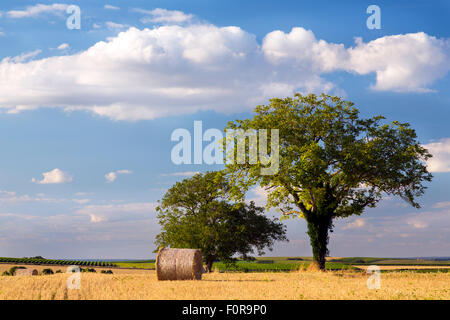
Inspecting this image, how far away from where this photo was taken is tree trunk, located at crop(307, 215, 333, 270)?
35.9 metres

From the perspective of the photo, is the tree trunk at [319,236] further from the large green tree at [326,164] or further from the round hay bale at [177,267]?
the round hay bale at [177,267]

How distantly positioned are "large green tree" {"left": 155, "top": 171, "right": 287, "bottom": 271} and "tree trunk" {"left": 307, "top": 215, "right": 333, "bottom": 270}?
6.88 m

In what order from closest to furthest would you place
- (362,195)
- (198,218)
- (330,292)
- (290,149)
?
(330,292) < (290,149) < (362,195) < (198,218)

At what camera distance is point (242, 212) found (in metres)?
44.0

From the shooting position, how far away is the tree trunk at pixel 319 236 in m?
35.9

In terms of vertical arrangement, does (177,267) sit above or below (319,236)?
below

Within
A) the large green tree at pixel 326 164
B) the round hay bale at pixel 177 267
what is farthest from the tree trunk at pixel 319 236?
the round hay bale at pixel 177 267

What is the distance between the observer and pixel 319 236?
3597 centimetres

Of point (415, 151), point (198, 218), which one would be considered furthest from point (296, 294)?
point (198, 218)

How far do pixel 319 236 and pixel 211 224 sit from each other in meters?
10.7

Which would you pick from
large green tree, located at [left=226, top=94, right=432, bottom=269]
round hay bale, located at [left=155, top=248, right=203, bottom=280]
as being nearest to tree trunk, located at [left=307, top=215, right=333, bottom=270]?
large green tree, located at [left=226, top=94, right=432, bottom=269]

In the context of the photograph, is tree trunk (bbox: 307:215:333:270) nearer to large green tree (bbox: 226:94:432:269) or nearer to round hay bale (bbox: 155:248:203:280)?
large green tree (bbox: 226:94:432:269)
